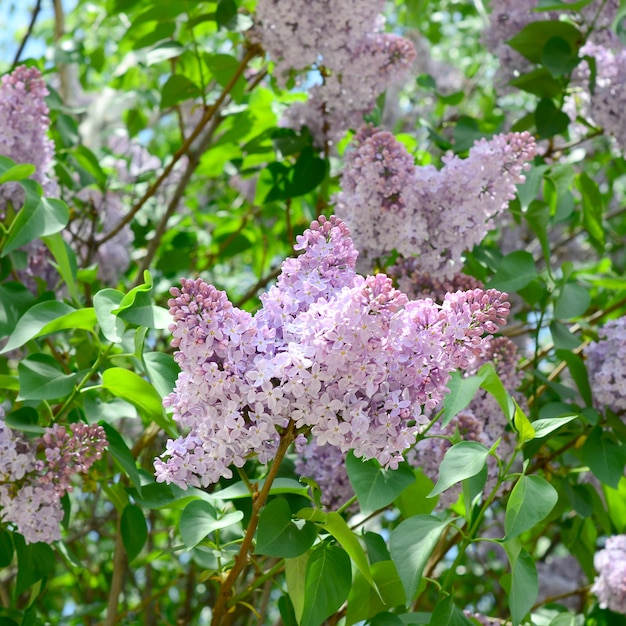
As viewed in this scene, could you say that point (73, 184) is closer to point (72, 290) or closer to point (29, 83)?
point (29, 83)

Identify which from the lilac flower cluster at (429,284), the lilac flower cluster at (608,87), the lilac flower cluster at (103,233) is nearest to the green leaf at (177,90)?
the lilac flower cluster at (103,233)

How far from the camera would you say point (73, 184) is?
97.4 inches

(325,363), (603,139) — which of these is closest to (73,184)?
(325,363)

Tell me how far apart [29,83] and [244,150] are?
659 millimetres

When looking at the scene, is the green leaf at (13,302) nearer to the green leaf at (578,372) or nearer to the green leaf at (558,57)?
the green leaf at (578,372)

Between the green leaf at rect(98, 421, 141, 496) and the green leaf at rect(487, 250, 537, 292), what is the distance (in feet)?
2.51

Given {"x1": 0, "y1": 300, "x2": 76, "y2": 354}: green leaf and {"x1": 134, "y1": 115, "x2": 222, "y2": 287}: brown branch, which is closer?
{"x1": 0, "y1": 300, "x2": 76, "y2": 354}: green leaf

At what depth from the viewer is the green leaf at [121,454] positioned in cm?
135

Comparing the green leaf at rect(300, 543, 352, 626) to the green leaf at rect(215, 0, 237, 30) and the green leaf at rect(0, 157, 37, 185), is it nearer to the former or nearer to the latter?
the green leaf at rect(0, 157, 37, 185)

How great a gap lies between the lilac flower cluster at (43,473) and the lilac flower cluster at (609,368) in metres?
1.03

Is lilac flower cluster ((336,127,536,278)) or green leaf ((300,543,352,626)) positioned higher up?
lilac flower cluster ((336,127,536,278))

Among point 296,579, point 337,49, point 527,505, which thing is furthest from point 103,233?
point 527,505

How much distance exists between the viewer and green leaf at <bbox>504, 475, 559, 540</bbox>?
3.56 ft

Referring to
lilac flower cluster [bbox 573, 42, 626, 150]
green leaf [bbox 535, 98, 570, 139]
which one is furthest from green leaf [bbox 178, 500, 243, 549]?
lilac flower cluster [bbox 573, 42, 626, 150]
